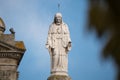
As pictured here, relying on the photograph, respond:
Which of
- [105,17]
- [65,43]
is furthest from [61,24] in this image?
[105,17]

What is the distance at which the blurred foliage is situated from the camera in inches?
142

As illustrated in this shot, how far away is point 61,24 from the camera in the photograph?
75.0 feet

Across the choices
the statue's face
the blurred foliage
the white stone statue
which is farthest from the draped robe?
the blurred foliage

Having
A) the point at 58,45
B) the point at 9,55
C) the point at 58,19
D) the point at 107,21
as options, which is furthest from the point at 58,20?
the point at 107,21

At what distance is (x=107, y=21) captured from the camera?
3660 mm

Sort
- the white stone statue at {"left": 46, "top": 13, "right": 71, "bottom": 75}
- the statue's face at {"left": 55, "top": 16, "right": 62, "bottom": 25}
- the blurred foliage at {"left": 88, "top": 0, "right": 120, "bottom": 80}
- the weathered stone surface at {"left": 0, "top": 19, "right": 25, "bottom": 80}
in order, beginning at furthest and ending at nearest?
the weathered stone surface at {"left": 0, "top": 19, "right": 25, "bottom": 80}, the statue's face at {"left": 55, "top": 16, "right": 62, "bottom": 25}, the white stone statue at {"left": 46, "top": 13, "right": 71, "bottom": 75}, the blurred foliage at {"left": 88, "top": 0, "right": 120, "bottom": 80}

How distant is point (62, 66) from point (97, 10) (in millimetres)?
18274

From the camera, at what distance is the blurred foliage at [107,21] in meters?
3.62

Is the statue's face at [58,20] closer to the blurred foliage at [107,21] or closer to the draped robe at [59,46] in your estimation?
the draped robe at [59,46]

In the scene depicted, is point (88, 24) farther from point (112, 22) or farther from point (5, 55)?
point (5, 55)

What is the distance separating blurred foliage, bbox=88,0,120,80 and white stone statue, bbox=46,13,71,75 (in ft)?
59.1

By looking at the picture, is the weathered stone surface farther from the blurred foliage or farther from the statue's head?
the blurred foliage

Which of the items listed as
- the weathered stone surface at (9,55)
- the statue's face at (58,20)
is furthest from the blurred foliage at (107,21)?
the weathered stone surface at (9,55)

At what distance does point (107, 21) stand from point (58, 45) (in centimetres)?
1858
